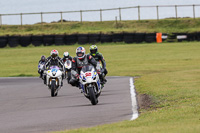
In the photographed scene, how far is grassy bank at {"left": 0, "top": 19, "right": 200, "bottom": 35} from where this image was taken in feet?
189

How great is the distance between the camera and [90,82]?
46.0ft

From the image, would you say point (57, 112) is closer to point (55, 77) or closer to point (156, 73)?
point (55, 77)

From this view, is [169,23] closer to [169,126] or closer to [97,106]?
[97,106]

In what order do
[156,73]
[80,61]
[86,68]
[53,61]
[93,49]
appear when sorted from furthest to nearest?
[156,73]
[53,61]
[93,49]
[80,61]
[86,68]

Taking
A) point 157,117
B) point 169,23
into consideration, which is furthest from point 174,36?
point 157,117

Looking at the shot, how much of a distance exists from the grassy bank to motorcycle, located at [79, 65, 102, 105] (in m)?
40.9

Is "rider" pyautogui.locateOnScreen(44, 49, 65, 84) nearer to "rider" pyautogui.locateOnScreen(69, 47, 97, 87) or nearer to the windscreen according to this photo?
"rider" pyautogui.locateOnScreen(69, 47, 97, 87)

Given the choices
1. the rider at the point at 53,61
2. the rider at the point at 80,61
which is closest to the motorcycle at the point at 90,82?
the rider at the point at 80,61

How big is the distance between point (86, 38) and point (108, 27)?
11.3m

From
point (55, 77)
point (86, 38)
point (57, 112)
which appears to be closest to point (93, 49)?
point (55, 77)

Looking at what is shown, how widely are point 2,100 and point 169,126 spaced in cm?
917

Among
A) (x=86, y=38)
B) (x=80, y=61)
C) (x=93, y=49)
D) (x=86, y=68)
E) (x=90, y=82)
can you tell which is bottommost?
(x=90, y=82)

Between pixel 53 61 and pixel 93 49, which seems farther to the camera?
pixel 53 61

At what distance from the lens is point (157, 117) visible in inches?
410
